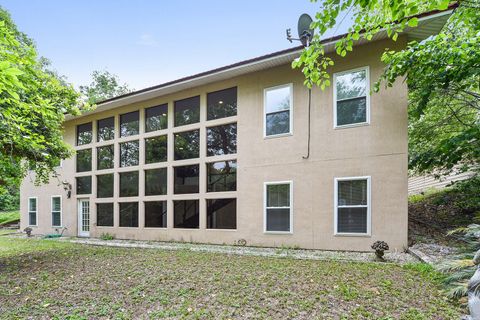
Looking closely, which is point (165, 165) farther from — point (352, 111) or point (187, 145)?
point (352, 111)

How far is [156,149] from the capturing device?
12.1 metres

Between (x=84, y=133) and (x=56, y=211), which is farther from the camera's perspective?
(x=56, y=211)

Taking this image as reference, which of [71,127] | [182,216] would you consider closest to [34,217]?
[71,127]

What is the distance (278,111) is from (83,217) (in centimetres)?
1072

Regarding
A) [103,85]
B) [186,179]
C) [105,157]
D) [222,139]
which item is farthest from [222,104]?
[103,85]

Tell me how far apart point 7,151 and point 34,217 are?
36.1ft

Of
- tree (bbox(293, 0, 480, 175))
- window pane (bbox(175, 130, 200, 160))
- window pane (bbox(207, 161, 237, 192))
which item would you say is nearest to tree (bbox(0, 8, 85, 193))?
window pane (bbox(175, 130, 200, 160))

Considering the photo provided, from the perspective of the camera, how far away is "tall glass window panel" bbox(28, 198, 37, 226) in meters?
16.0

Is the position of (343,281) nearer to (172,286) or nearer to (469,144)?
(172,286)

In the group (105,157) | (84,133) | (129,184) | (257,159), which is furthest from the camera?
(84,133)

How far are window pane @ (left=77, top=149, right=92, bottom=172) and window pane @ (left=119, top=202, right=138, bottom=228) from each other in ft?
9.61

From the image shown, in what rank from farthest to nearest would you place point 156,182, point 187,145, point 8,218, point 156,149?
point 8,218
point 156,149
point 156,182
point 187,145

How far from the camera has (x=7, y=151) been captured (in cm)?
712

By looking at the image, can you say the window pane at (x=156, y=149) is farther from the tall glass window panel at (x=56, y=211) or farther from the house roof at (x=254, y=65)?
the tall glass window panel at (x=56, y=211)
